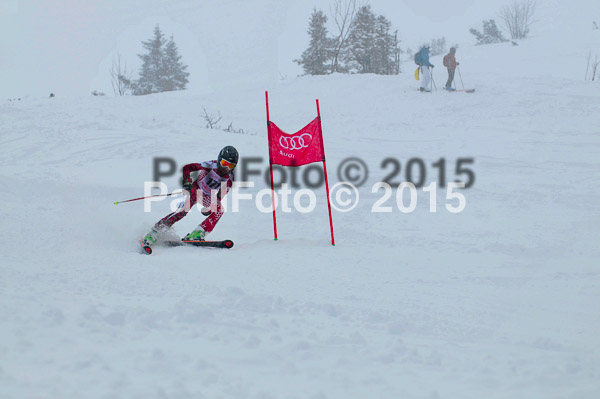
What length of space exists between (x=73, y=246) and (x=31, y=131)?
8.55 m

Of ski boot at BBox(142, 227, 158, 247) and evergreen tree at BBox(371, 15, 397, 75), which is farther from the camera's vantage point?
evergreen tree at BBox(371, 15, 397, 75)

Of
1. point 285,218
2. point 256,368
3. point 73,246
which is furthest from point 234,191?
point 256,368

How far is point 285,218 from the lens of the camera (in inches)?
349

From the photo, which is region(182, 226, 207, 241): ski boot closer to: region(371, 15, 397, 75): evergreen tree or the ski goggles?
the ski goggles

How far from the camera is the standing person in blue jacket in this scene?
19500mm

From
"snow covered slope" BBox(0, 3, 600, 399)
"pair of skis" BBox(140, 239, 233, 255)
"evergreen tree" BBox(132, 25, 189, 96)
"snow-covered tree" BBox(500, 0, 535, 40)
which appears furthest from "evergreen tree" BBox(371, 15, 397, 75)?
"pair of skis" BBox(140, 239, 233, 255)

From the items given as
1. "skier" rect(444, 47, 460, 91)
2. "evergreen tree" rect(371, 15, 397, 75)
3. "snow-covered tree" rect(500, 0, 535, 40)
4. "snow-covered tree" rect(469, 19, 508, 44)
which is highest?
"snow-covered tree" rect(500, 0, 535, 40)

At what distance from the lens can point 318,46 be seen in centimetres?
3538

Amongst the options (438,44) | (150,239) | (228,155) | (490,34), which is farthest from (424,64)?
(438,44)

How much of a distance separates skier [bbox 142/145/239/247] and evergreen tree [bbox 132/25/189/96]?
36278 mm

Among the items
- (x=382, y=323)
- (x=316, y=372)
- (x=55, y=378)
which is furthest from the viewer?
(x=382, y=323)

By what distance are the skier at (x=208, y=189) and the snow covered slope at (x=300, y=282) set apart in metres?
0.60

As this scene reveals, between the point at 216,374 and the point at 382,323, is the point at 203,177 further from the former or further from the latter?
the point at 216,374

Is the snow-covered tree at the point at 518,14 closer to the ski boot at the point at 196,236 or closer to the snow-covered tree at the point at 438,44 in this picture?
the snow-covered tree at the point at 438,44
